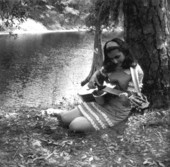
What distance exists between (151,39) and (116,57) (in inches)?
41.9

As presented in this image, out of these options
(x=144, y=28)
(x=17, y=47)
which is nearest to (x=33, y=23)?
(x=17, y=47)

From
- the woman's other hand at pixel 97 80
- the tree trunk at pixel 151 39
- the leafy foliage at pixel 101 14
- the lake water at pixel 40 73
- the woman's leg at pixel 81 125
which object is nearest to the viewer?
the woman's leg at pixel 81 125

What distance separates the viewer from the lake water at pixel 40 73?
12.6 m

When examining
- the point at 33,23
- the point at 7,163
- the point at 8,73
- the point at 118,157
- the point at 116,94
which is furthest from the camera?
the point at 33,23

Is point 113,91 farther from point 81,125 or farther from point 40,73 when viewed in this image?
point 40,73

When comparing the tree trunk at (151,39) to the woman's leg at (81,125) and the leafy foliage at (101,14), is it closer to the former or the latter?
the woman's leg at (81,125)

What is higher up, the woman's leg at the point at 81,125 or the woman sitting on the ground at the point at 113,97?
the woman sitting on the ground at the point at 113,97

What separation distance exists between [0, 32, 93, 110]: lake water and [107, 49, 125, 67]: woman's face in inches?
173

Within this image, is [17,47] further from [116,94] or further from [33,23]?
[116,94]

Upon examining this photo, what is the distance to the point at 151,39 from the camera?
15.3 feet

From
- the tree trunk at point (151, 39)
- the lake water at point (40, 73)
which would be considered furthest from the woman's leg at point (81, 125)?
the lake water at point (40, 73)

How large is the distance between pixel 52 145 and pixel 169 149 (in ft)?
4.13

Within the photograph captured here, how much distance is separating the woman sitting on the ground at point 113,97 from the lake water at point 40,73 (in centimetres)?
424

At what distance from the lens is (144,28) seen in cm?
463
